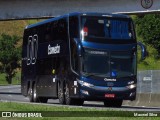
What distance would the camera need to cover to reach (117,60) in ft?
84.3

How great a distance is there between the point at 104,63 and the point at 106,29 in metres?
1.46

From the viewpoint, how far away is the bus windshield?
25719 millimetres

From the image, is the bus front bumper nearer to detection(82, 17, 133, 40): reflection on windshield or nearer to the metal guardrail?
detection(82, 17, 133, 40): reflection on windshield

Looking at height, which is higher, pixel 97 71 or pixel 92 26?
pixel 92 26

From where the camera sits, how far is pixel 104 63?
25594mm

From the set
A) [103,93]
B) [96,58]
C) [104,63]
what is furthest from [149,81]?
[96,58]

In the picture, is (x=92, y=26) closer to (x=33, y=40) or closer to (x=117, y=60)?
(x=117, y=60)

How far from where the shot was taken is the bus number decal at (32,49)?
30.9 m

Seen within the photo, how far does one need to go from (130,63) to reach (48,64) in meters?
4.73

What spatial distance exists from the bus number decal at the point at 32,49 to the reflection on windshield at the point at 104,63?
5713 mm

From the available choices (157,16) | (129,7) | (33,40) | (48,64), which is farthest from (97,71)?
(157,16)

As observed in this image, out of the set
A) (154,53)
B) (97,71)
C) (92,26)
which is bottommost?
(154,53)

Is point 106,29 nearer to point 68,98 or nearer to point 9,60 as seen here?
point 68,98

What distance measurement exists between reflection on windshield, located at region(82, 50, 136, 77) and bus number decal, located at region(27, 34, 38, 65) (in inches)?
225
